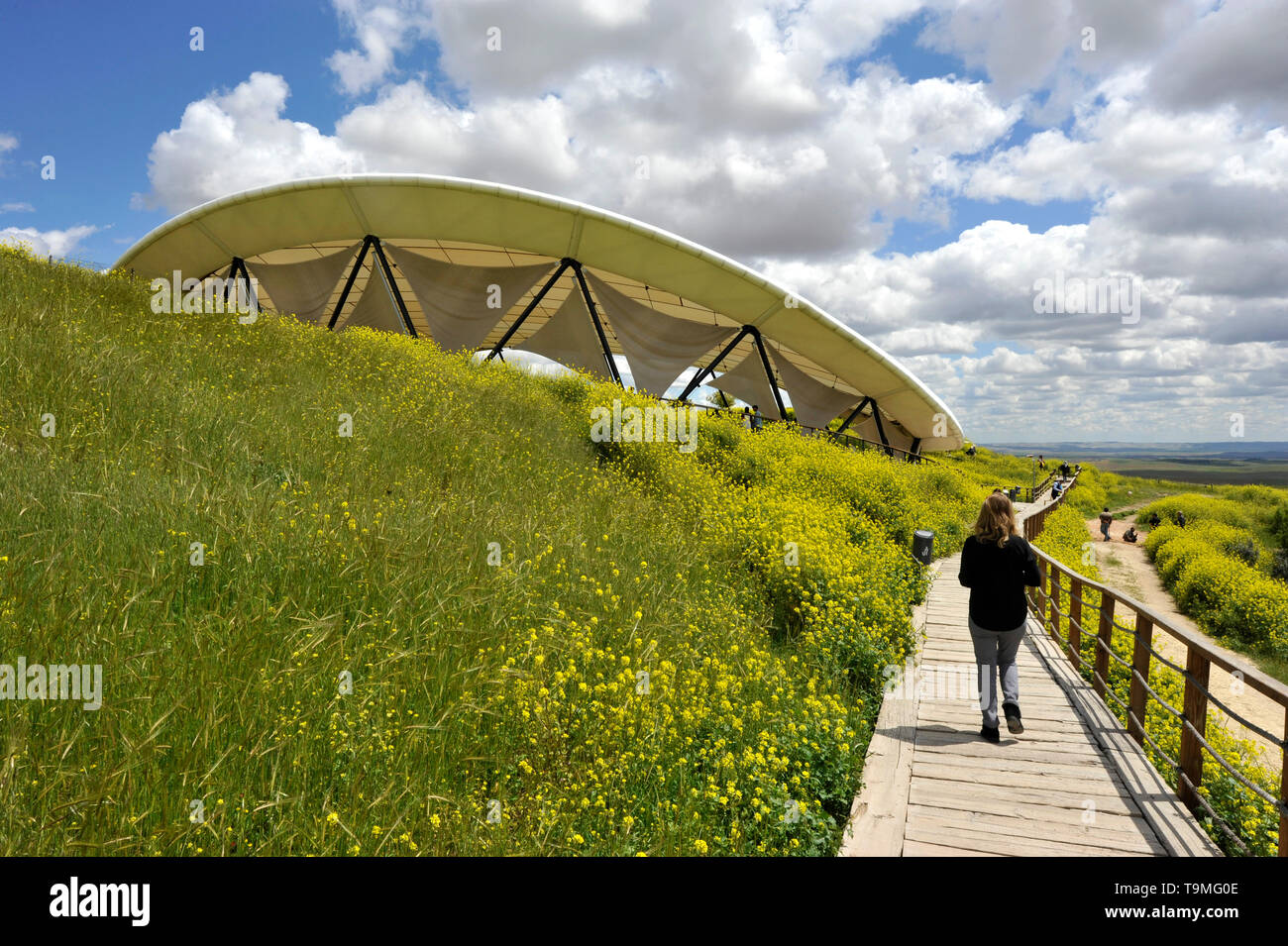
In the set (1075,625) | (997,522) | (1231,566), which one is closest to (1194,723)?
(997,522)

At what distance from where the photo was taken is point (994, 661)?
5.54 m

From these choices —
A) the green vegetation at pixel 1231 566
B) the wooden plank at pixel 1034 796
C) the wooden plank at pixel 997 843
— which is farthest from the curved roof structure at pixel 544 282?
the wooden plank at pixel 997 843

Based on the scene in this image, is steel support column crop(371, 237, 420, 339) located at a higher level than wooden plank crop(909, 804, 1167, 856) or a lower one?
higher

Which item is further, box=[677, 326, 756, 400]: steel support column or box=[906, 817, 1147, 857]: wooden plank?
box=[677, 326, 756, 400]: steel support column

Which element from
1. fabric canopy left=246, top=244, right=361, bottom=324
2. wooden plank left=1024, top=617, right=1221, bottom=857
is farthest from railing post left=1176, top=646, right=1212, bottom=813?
fabric canopy left=246, top=244, right=361, bottom=324

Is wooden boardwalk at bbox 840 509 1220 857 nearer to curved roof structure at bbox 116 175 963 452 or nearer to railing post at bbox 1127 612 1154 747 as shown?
railing post at bbox 1127 612 1154 747

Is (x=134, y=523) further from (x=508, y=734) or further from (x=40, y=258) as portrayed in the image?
(x=40, y=258)

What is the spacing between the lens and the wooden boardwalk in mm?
3941

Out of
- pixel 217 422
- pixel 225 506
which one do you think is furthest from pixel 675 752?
pixel 217 422

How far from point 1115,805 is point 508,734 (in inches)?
162

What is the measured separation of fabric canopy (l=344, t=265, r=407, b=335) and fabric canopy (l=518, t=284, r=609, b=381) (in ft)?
14.3

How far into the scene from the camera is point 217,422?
605 cm
